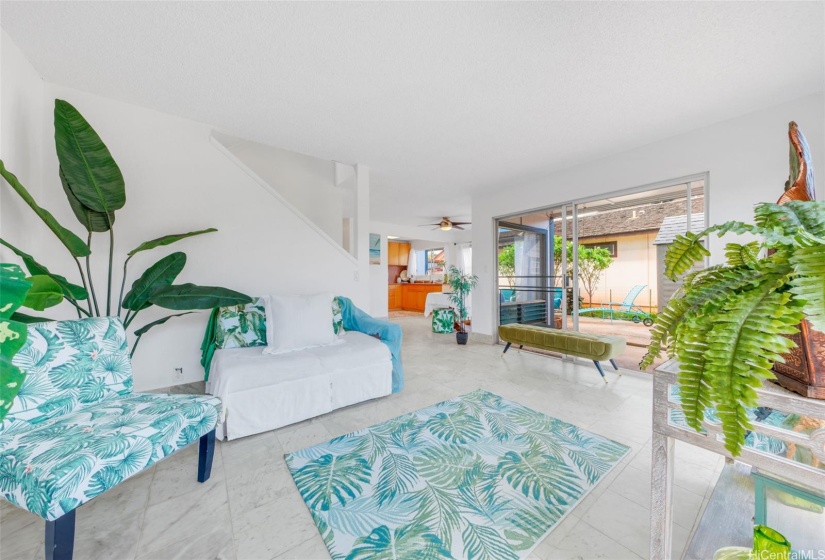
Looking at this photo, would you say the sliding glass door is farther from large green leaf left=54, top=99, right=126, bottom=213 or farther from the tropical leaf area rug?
large green leaf left=54, top=99, right=126, bottom=213

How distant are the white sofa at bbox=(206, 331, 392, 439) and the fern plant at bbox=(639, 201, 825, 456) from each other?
2128 millimetres

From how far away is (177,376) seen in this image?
2.64 meters

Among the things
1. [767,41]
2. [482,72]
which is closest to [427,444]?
[482,72]

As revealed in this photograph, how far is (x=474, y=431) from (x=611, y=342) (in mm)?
1879

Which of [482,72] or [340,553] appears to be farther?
[482,72]

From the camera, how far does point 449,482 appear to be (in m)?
1.58

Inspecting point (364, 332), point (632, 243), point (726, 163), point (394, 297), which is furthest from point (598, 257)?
point (394, 297)

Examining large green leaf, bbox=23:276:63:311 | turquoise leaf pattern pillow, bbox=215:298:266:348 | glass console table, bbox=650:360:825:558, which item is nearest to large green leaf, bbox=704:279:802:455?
glass console table, bbox=650:360:825:558

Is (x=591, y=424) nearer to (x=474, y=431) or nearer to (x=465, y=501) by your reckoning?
(x=474, y=431)

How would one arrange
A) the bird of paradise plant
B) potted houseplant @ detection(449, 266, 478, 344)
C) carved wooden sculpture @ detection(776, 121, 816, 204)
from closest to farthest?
carved wooden sculpture @ detection(776, 121, 816, 204), the bird of paradise plant, potted houseplant @ detection(449, 266, 478, 344)

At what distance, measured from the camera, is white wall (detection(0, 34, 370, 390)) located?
220 centimetres

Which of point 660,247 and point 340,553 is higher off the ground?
point 660,247

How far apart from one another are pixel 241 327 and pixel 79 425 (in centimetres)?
130

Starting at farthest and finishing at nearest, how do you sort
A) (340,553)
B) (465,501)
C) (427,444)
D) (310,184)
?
(310,184) → (427,444) → (465,501) → (340,553)
